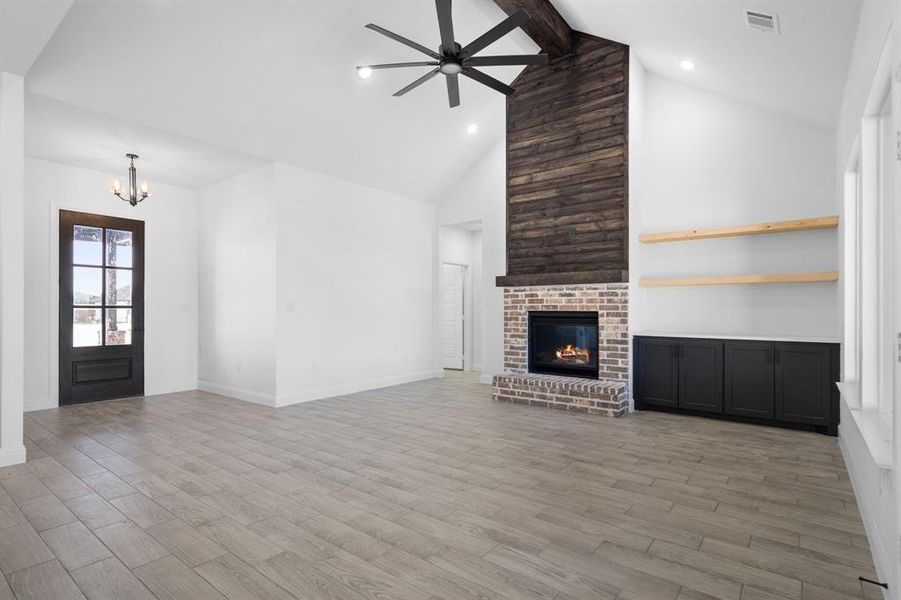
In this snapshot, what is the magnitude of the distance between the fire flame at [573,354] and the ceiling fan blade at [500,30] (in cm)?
375

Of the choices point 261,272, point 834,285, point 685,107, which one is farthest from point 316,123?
point 834,285

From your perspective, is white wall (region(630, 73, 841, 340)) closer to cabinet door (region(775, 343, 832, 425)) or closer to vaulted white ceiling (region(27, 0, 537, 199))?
cabinet door (region(775, 343, 832, 425))

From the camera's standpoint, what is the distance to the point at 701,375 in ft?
16.7

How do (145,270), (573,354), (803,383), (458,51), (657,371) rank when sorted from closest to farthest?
(458,51) < (803,383) < (657,371) < (573,354) < (145,270)

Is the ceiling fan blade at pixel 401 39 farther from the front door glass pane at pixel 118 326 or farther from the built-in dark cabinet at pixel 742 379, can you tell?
the front door glass pane at pixel 118 326

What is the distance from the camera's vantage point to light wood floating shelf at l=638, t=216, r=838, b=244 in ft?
15.2

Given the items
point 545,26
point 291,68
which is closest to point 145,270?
point 291,68

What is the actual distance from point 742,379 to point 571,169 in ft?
9.81

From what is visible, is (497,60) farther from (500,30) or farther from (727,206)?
(727,206)

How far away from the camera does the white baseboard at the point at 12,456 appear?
3.61m

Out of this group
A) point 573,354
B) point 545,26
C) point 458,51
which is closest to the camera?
point 458,51

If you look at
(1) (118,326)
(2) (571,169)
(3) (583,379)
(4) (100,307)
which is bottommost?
(3) (583,379)

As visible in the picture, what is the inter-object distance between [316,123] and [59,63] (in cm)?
232

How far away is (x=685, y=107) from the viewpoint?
222 inches
